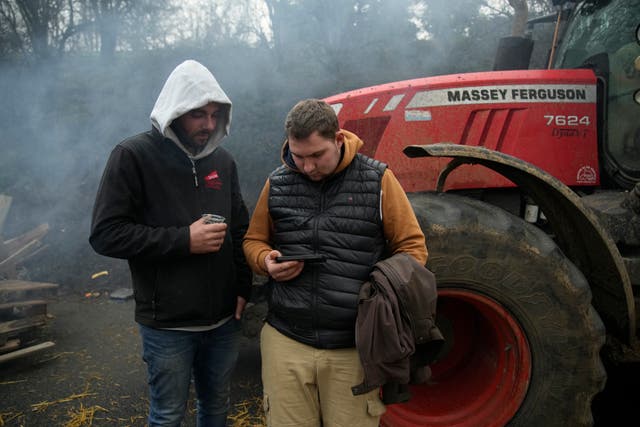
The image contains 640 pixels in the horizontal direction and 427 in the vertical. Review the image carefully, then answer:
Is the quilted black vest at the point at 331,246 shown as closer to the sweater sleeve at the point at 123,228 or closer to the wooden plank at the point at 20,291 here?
the sweater sleeve at the point at 123,228

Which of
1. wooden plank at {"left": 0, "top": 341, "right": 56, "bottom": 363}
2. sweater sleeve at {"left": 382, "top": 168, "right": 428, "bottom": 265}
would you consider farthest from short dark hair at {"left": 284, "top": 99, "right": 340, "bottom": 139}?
wooden plank at {"left": 0, "top": 341, "right": 56, "bottom": 363}

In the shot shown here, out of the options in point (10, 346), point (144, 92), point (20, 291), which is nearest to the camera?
point (10, 346)

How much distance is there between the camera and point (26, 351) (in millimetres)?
4074

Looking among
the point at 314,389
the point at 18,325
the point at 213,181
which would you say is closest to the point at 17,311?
the point at 18,325

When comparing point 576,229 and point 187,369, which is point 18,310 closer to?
point 187,369

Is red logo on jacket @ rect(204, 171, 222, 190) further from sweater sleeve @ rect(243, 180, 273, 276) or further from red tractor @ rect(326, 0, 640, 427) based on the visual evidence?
red tractor @ rect(326, 0, 640, 427)

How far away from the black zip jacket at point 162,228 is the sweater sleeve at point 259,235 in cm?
17

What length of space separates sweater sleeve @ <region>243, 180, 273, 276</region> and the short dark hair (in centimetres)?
35

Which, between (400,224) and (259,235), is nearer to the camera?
(400,224)

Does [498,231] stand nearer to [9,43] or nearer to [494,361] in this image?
[494,361]

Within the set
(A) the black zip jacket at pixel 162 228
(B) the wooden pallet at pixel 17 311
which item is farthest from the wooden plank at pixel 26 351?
(A) the black zip jacket at pixel 162 228

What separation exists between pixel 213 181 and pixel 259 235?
0.35 meters

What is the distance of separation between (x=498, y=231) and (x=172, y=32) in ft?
38.6

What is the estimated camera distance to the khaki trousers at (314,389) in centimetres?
191
